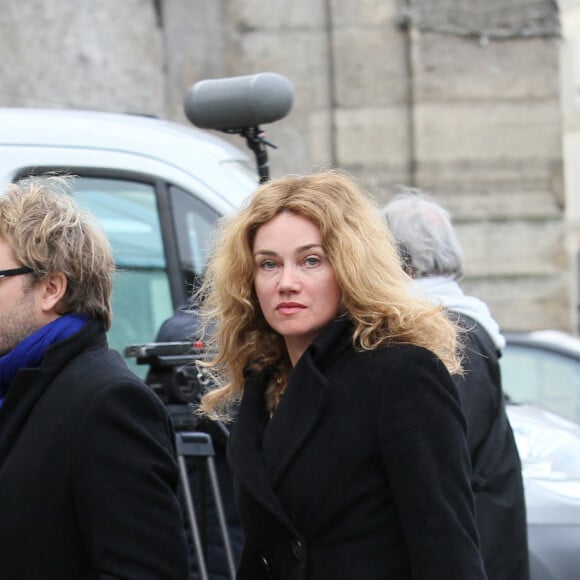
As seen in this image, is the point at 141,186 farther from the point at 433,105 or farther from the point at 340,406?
the point at 433,105

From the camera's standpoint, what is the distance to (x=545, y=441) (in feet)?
13.8

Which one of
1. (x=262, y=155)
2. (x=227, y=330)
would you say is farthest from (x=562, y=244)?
(x=227, y=330)

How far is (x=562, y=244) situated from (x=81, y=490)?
25.4 ft

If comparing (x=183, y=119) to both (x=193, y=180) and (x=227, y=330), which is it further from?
(x=227, y=330)

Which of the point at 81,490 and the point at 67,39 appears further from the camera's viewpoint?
the point at 67,39

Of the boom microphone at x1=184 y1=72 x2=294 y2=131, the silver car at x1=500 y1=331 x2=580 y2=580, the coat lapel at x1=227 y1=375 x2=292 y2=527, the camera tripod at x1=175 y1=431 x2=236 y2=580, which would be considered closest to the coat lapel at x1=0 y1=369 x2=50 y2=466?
the coat lapel at x1=227 y1=375 x2=292 y2=527

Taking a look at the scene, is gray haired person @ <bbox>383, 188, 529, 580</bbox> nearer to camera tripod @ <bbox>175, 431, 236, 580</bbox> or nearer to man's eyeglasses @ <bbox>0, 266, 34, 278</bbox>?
camera tripod @ <bbox>175, 431, 236, 580</bbox>

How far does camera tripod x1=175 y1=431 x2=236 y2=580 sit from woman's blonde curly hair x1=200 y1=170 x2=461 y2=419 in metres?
0.61

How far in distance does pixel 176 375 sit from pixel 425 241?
79 centimetres

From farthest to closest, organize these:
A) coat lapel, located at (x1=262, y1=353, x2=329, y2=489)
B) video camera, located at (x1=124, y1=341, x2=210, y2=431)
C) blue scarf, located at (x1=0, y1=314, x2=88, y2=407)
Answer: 1. video camera, located at (x1=124, y1=341, x2=210, y2=431)
2. blue scarf, located at (x1=0, y1=314, x2=88, y2=407)
3. coat lapel, located at (x1=262, y1=353, x2=329, y2=489)

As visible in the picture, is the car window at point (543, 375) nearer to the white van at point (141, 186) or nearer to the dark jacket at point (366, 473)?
the white van at point (141, 186)

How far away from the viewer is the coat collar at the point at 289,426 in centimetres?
230

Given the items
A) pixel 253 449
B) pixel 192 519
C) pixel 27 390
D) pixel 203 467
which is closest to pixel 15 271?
pixel 27 390

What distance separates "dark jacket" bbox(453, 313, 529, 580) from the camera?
329 cm
